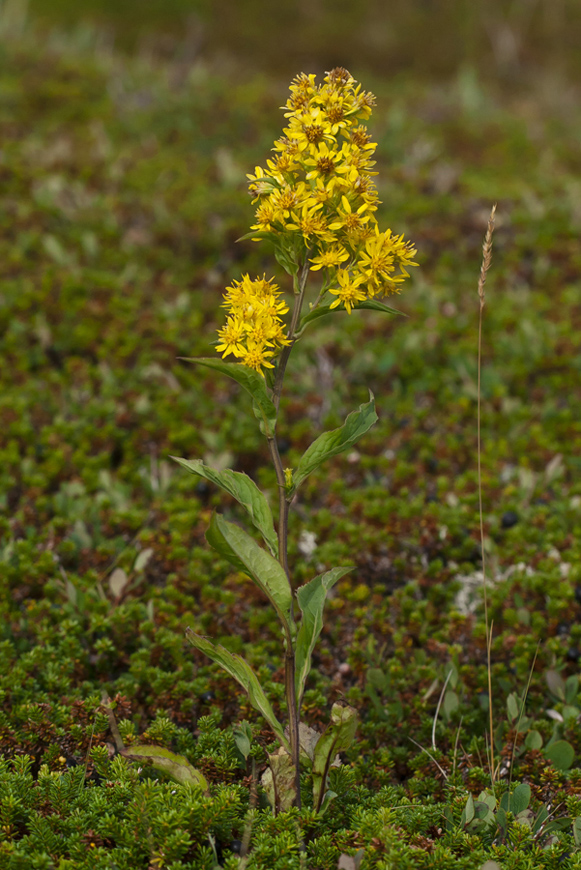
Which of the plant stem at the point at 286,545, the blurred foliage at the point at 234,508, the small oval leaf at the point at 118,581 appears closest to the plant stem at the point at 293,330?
the plant stem at the point at 286,545

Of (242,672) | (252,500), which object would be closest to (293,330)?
(252,500)

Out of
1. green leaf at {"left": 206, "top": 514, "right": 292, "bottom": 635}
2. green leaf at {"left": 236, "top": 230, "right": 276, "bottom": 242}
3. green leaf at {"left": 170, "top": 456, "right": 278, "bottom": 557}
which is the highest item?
green leaf at {"left": 236, "top": 230, "right": 276, "bottom": 242}

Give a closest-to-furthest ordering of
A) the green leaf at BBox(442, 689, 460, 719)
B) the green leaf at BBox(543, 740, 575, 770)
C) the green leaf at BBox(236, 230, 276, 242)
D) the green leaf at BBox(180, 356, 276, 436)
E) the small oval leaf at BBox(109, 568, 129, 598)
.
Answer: the green leaf at BBox(180, 356, 276, 436), the green leaf at BBox(236, 230, 276, 242), the green leaf at BBox(543, 740, 575, 770), the green leaf at BBox(442, 689, 460, 719), the small oval leaf at BBox(109, 568, 129, 598)

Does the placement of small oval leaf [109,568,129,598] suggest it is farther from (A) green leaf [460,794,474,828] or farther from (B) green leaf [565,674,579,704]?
(B) green leaf [565,674,579,704]

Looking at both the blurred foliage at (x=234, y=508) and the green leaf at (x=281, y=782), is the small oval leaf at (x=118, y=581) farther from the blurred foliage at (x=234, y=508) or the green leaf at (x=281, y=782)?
the green leaf at (x=281, y=782)

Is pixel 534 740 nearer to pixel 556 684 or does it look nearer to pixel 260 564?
pixel 556 684

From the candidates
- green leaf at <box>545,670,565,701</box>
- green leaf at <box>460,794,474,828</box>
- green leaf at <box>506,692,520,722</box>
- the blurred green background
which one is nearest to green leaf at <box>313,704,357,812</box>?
green leaf at <box>460,794,474,828</box>

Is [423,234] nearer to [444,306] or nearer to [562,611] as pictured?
[444,306]
